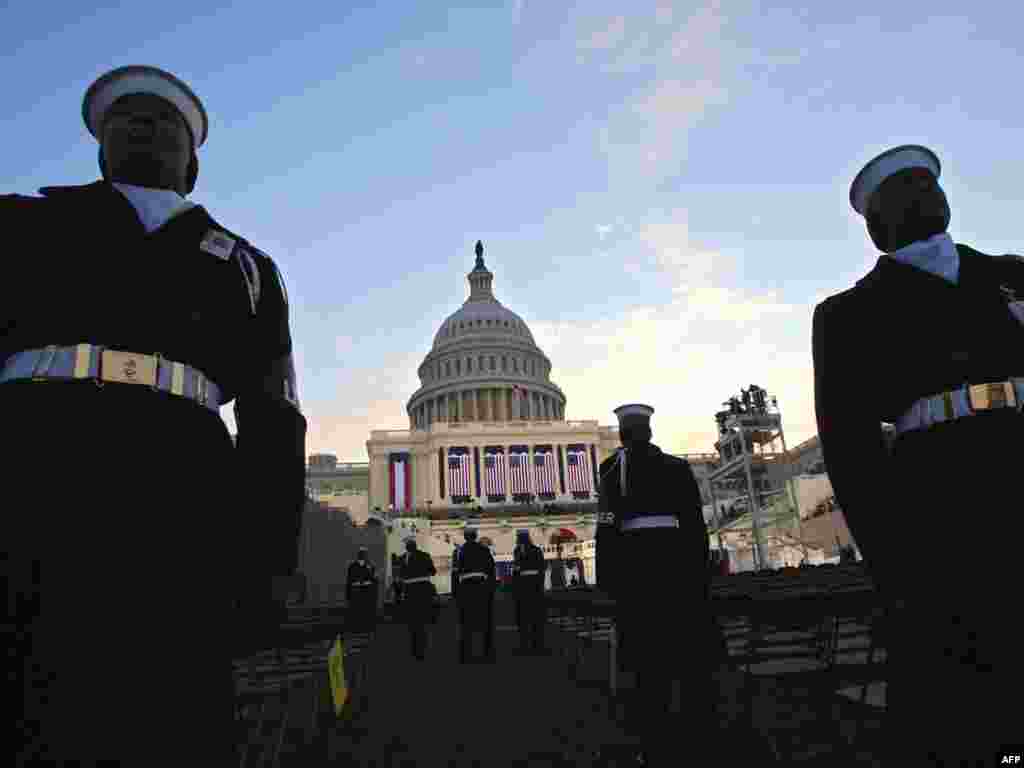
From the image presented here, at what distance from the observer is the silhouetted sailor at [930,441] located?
2.00 meters

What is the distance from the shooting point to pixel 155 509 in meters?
1.62

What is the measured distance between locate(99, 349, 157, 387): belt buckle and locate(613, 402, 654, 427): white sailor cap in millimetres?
4043

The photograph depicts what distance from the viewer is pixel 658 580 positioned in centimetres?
450

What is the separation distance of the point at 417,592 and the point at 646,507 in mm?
7660

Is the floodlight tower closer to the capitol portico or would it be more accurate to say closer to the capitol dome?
the capitol portico

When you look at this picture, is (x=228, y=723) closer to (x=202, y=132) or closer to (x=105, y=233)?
(x=105, y=233)

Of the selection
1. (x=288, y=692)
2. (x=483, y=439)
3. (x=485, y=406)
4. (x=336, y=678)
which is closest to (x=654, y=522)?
(x=336, y=678)

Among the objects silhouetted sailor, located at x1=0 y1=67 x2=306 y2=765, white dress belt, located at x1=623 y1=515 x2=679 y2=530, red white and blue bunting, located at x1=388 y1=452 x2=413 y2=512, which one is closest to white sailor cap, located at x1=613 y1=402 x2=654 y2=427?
white dress belt, located at x1=623 y1=515 x2=679 y2=530

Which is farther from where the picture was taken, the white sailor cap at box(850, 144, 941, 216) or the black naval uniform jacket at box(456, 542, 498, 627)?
the black naval uniform jacket at box(456, 542, 498, 627)

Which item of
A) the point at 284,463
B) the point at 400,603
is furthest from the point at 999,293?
the point at 400,603

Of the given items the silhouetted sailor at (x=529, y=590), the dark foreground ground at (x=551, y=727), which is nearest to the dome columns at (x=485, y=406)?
the silhouetted sailor at (x=529, y=590)

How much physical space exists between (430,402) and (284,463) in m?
87.6

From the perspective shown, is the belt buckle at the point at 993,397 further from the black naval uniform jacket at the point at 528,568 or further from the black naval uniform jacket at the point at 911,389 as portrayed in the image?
the black naval uniform jacket at the point at 528,568

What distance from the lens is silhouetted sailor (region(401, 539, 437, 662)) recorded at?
1138cm
